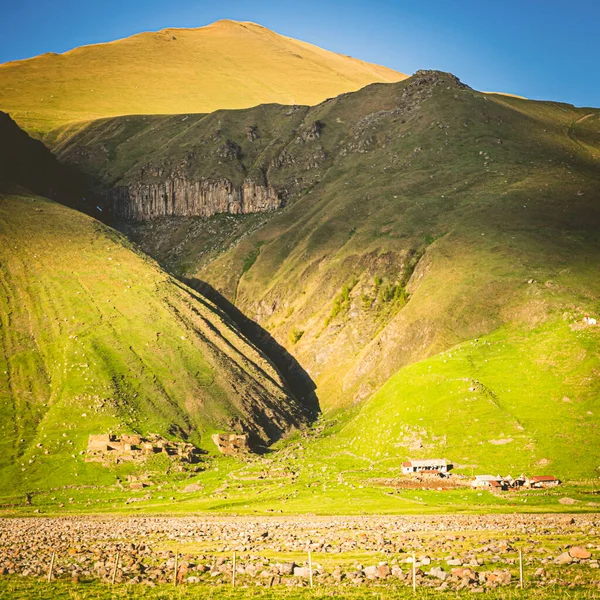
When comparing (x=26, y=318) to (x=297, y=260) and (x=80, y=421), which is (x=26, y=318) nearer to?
(x=80, y=421)

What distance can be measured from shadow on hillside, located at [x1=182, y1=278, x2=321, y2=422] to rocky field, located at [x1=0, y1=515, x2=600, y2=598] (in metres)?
82.4

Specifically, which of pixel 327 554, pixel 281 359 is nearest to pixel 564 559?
pixel 327 554

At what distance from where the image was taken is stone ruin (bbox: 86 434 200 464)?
108875mm

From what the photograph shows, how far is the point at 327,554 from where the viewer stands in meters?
46.0

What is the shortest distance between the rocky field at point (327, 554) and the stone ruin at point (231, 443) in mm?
51017

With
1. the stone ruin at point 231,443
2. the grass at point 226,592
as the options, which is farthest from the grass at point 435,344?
the grass at point 226,592

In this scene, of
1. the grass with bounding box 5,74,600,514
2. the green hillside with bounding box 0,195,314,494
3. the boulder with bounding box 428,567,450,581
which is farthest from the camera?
the green hillside with bounding box 0,195,314,494

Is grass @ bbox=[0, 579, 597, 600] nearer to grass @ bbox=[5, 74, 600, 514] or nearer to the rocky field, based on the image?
the rocky field

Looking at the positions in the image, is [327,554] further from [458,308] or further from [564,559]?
[458,308]

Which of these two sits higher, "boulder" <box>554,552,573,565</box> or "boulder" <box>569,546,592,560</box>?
"boulder" <box>569,546,592,560</box>

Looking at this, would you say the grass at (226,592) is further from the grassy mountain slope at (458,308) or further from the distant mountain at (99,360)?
the distant mountain at (99,360)

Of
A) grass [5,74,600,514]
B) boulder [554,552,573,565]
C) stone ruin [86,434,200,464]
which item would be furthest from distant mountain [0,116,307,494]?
boulder [554,552,573,565]

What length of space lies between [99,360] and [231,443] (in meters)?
27.6

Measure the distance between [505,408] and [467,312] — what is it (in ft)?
113
